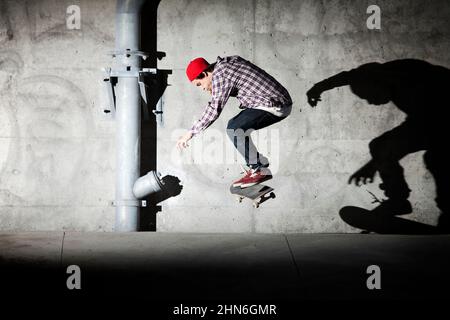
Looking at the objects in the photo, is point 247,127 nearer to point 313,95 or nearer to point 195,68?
point 195,68

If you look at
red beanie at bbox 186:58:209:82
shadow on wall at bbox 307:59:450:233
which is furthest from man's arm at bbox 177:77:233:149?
shadow on wall at bbox 307:59:450:233

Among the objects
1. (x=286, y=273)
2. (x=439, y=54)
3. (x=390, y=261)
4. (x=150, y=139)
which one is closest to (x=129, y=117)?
(x=150, y=139)

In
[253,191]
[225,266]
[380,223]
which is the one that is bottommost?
[225,266]

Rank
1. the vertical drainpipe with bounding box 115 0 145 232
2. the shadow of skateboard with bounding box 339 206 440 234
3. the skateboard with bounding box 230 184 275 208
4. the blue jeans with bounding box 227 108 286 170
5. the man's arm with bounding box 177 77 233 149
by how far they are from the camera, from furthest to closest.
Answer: the shadow of skateboard with bounding box 339 206 440 234, the vertical drainpipe with bounding box 115 0 145 232, the skateboard with bounding box 230 184 275 208, the blue jeans with bounding box 227 108 286 170, the man's arm with bounding box 177 77 233 149

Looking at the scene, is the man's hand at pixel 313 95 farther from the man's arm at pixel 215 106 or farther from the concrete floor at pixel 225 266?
the concrete floor at pixel 225 266

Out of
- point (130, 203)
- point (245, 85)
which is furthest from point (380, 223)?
point (130, 203)

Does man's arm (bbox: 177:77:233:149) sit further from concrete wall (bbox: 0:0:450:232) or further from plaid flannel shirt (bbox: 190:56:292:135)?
concrete wall (bbox: 0:0:450:232)

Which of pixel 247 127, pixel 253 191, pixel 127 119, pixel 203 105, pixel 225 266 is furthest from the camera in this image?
pixel 203 105

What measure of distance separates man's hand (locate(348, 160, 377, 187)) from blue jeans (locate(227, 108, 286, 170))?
1513 millimetres

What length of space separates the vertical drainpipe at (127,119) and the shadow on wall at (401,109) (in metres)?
2.54

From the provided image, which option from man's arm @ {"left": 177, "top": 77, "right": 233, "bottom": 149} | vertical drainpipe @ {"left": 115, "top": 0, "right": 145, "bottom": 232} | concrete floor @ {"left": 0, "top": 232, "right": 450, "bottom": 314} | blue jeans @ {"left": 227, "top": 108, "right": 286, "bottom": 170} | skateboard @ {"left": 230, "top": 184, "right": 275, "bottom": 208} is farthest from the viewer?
vertical drainpipe @ {"left": 115, "top": 0, "right": 145, "bottom": 232}

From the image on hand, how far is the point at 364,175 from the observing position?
8047 millimetres

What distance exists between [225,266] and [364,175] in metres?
3.10

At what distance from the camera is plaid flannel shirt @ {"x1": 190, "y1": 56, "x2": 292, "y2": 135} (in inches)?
275
